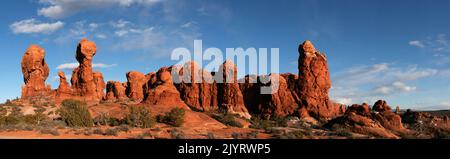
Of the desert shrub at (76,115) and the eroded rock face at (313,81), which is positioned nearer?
the desert shrub at (76,115)

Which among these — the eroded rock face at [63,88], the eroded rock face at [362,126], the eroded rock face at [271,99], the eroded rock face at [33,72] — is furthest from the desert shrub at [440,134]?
the eroded rock face at [33,72]

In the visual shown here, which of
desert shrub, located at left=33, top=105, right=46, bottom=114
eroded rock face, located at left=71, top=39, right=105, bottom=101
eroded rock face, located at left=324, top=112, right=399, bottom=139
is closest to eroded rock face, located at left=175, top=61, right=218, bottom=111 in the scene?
eroded rock face, located at left=71, top=39, right=105, bottom=101

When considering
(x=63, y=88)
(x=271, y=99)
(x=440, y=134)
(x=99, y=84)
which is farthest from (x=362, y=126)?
(x=99, y=84)

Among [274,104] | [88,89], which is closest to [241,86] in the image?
[274,104]

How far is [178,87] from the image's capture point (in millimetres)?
59219

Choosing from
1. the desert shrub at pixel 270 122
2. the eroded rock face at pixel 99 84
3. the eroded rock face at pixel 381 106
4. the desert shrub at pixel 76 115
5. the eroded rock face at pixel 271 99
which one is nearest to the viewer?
the desert shrub at pixel 76 115

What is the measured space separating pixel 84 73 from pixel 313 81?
33.4 meters

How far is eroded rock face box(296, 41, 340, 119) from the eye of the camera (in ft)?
169

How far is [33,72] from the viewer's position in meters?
54.5

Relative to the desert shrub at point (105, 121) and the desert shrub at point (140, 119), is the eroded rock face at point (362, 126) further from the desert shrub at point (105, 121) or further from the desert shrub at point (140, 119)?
the desert shrub at point (105, 121)

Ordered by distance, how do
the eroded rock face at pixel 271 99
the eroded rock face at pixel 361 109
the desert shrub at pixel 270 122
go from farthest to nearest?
the eroded rock face at pixel 271 99, the desert shrub at pixel 270 122, the eroded rock face at pixel 361 109

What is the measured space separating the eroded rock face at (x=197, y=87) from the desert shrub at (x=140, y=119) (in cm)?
2487

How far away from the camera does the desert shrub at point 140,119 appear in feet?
100

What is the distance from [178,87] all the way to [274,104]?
52.2 ft
